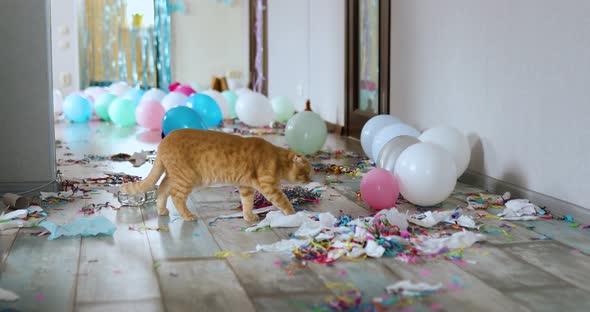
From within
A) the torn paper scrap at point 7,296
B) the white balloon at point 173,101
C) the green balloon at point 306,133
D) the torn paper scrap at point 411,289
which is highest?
the white balloon at point 173,101

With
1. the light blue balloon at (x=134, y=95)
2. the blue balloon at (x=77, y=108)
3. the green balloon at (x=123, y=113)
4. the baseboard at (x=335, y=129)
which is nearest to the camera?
the baseboard at (x=335, y=129)

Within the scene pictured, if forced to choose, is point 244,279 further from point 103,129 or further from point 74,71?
point 74,71

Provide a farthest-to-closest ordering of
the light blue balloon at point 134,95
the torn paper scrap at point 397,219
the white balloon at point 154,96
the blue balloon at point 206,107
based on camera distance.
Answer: the light blue balloon at point 134,95 → the white balloon at point 154,96 → the blue balloon at point 206,107 → the torn paper scrap at point 397,219

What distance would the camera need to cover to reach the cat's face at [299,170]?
294 cm

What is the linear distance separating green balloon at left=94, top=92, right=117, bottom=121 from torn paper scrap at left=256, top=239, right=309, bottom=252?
573 centimetres

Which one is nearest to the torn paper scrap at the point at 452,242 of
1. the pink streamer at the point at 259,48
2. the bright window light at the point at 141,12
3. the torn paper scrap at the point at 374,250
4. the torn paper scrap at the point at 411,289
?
the torn paper scrap at the point at 374,250

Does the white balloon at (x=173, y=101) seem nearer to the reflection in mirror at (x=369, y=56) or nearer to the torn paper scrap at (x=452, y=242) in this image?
the reflection in mirror at (x=369, y=56)

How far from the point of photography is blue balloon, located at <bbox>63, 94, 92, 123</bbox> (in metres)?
7.77

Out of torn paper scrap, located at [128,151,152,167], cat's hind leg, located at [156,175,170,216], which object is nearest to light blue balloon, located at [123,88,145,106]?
torn paper scrap, located at [128,151,152,167]

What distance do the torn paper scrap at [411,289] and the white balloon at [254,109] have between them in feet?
15.7

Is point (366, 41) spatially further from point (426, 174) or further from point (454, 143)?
point (426, 174)

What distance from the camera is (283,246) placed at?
256 centimetres

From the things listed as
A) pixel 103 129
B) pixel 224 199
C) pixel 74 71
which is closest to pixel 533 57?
pixel 224 199

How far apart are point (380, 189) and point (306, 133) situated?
186 cm
